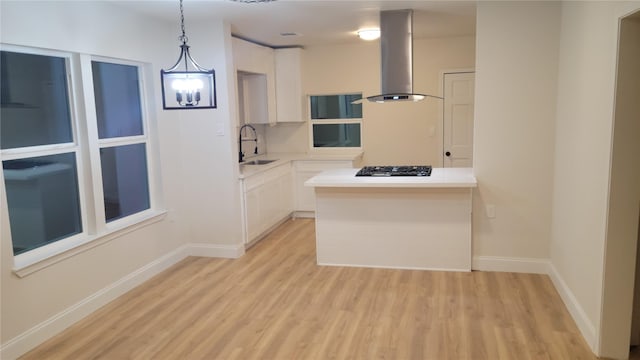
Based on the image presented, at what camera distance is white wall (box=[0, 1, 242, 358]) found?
3.06 m

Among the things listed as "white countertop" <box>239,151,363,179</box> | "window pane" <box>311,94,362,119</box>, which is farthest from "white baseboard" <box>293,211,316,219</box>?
"window pane" <box>311,94,362,119</box>

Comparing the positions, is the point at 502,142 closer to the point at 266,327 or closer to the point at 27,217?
the point at 266,327

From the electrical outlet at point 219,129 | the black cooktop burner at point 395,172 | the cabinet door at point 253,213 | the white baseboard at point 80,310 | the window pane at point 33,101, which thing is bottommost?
the white baseboard at point 80,310

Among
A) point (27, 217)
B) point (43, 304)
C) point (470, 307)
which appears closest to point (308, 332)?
point (470, 307)

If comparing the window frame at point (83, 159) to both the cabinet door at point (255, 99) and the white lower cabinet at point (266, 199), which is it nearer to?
the white lower cabinet at point (266, 199)

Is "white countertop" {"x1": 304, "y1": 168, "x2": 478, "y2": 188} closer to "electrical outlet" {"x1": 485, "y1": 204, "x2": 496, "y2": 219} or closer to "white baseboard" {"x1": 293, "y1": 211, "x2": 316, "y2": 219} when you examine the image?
"electrical outlet" {"x1": 485, "y1": 204, "x2": 496, "y2": 219}

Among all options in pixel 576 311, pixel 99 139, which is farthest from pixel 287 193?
pixel 576 311

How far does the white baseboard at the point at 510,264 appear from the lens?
13.8 feet

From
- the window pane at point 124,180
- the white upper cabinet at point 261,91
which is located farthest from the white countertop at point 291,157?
the window pane at point 124,180

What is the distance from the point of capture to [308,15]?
4500 mm

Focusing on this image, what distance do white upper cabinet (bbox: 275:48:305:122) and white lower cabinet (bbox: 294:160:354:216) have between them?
0.72 meters

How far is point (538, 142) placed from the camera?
13.2 feet

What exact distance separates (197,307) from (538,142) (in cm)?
318

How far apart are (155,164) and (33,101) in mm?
1385
